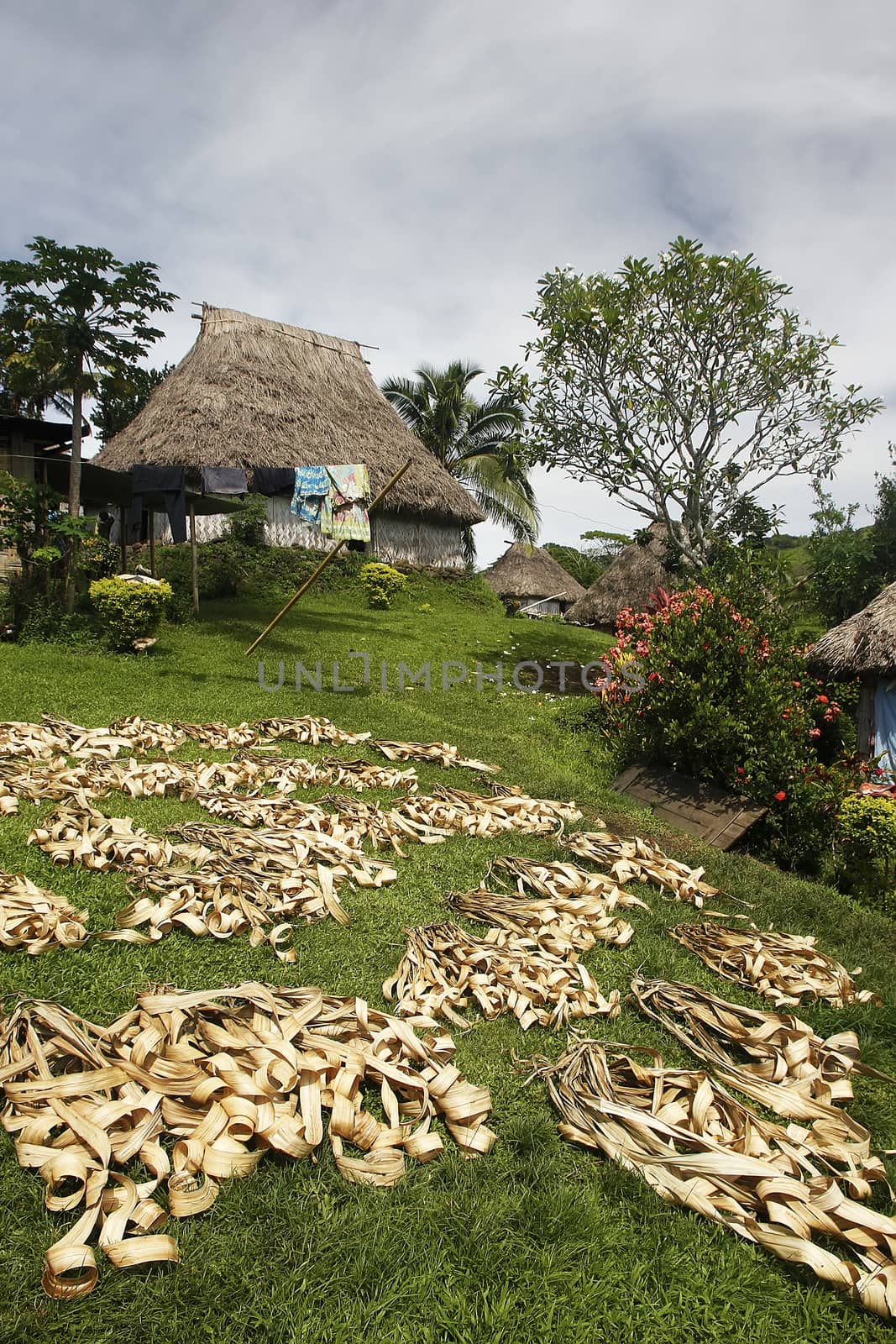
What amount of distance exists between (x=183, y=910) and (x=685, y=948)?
2690 millimetres

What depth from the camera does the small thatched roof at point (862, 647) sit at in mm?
7961

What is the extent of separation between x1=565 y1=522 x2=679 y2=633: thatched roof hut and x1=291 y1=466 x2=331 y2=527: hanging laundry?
14.0 meters

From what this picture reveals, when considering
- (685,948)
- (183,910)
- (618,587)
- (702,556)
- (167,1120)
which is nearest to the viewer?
(167,1120)

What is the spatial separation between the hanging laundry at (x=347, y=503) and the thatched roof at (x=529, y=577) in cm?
1759

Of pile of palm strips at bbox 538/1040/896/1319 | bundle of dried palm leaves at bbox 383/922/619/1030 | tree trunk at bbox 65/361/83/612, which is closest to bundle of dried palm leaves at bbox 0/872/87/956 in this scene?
bundle of dried palm leaves at bbox 383/922/619/1030

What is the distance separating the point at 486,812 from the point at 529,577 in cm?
2474

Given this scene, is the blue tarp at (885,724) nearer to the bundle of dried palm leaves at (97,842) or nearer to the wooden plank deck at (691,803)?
the wooden plank deck at (691,803)

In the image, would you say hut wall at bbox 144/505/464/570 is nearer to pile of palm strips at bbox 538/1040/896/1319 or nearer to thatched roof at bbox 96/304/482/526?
thatched roof at bbox 96/304/482/526

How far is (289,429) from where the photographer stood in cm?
2075

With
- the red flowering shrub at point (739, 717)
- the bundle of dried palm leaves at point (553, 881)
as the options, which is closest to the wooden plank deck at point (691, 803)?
the red flowering shrub at point (739, 717)

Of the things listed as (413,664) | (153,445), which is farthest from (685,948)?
(153,445)

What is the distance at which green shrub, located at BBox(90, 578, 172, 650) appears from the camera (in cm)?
1117

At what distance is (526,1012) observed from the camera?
10.5ft

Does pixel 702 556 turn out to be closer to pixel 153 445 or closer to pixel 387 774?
pixel 387 774
